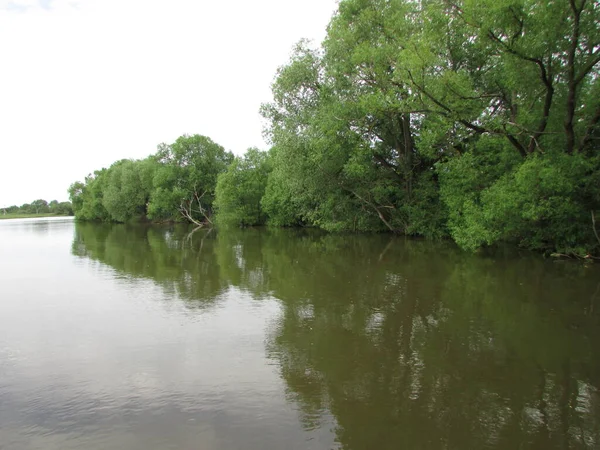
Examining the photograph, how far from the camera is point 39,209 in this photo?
13812cm

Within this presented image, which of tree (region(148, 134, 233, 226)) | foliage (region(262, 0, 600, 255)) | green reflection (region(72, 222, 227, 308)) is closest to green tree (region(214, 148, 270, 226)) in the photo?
tree (region(148, 134, 233, 226))

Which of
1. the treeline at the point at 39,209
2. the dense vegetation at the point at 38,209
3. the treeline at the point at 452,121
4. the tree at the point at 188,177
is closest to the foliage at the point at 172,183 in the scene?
the tree at the point at 188,177

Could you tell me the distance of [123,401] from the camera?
4.80 m

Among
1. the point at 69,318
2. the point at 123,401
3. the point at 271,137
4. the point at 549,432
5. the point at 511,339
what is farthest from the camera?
the point at 271,137

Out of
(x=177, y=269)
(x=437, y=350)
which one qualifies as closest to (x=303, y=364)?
(x=437, y=350)

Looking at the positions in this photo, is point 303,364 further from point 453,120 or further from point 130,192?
point 130,192

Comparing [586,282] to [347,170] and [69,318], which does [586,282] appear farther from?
[347,170]

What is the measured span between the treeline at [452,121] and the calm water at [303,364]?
4.96 m

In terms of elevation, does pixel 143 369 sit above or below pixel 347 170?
below

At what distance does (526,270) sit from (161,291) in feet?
42.6

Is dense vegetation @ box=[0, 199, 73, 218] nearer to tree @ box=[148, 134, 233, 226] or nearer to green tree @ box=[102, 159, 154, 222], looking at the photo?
green tree @ box=[102, 159, 154, 222]

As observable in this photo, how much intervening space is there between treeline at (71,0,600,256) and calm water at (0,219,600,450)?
496cm

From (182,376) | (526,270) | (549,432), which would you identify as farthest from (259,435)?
(526,270)

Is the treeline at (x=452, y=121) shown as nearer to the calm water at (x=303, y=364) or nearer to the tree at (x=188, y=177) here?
the calm water at (x=303, y=364)
